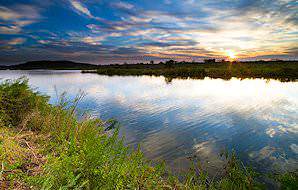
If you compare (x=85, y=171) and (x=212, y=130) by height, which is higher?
(x=85, y=171)

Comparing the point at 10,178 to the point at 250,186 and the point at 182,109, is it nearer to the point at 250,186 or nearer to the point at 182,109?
the point at 250,186

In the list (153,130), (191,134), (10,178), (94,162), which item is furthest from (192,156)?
(10,178)

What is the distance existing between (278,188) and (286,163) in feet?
6.60

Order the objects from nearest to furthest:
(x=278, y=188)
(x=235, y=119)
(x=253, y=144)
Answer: (x=278, y=188), (x=253, y=144), (x=235, y=119)

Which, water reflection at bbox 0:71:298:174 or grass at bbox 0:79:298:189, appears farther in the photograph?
water reflection at bbox 0:71:298:174

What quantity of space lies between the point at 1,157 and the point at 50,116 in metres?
4.49

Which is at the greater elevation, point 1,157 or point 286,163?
point 1,157

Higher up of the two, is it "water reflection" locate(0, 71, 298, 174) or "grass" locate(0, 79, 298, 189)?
Answer: "grass" locate(0, 79, 298, 189)

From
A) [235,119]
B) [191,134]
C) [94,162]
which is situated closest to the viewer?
[94,162]

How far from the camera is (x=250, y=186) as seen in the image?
570 cm

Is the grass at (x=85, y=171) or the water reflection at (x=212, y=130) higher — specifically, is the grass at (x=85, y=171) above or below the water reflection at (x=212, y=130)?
above

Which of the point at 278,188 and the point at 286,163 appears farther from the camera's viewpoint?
the point at 286,163

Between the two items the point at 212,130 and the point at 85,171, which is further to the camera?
the point at 212,130

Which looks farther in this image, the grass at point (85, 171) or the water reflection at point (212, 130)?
the water reflection at point (212, 130)
